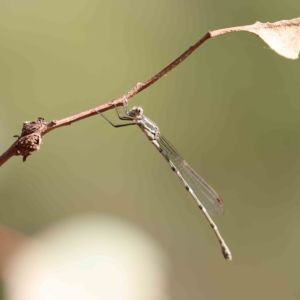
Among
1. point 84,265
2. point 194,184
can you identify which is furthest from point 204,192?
point 84,265

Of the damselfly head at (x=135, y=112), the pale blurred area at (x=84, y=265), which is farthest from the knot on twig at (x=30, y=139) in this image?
the pale blurred area at (x=84, y=265)

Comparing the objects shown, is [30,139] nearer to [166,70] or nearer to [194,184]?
[166,70]

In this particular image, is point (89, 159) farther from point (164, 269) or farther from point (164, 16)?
point (164, 16)

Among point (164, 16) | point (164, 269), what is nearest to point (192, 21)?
point (164, 16)

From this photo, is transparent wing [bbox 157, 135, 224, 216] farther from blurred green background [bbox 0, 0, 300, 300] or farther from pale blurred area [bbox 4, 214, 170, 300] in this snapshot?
blurred green background [bbox 0, 0, 300, 300]

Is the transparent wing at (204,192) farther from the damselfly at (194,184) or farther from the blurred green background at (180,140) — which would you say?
the blurred green background at (180,140)

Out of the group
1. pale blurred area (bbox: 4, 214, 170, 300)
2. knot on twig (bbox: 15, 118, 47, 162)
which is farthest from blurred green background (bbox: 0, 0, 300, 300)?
knot on twig (bbox: 15, 118, 47, 162)
